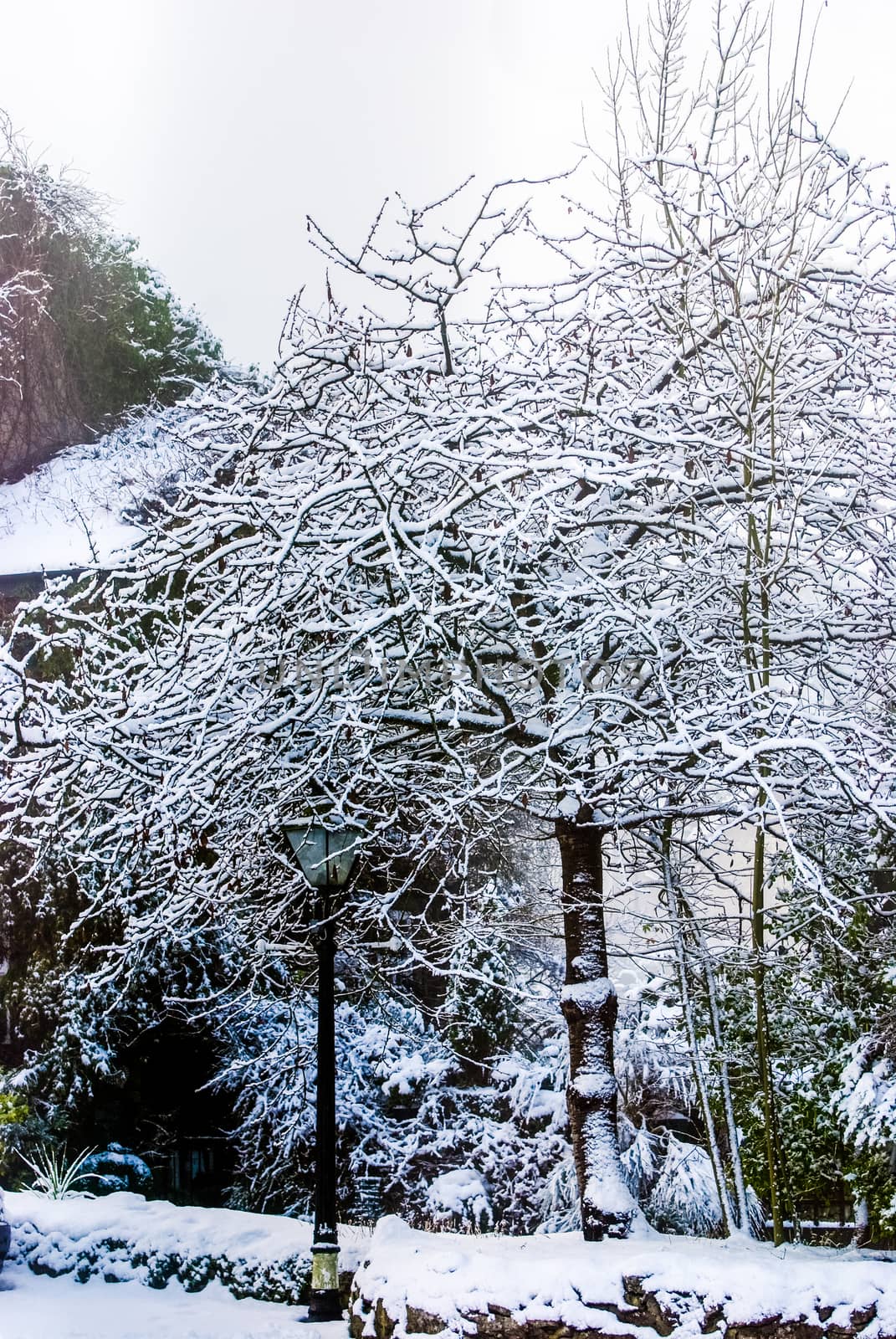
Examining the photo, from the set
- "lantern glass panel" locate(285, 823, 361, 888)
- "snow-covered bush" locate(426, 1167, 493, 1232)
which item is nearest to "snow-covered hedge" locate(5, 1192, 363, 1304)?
"lantern glass panel" locate(285, 823, 361, 888)

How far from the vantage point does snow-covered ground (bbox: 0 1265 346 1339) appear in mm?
6824

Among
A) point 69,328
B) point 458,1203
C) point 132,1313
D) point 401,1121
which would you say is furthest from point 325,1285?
point 69,328

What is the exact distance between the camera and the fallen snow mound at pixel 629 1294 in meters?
5.03

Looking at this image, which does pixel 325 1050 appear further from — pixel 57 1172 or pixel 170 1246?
pixel 57 1172

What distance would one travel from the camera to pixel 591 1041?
24.2 feet

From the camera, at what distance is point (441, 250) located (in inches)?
280

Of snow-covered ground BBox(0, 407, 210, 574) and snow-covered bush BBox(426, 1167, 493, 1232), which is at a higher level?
snow-covered ground BBox(0, 407, 210, 574)

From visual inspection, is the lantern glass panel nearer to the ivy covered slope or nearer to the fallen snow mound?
the fallen snow mound

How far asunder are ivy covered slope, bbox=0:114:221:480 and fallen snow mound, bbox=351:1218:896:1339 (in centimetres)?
1530

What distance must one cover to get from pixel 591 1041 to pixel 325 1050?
66.9 inches

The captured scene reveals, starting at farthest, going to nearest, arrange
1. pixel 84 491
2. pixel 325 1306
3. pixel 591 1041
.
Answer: pixel 84 491 < pixel 591 1041 < pixel 325 1306

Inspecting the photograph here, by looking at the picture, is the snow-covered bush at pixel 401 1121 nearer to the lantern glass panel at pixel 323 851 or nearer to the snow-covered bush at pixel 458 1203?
the snow-covered bush at pixel 458 1203

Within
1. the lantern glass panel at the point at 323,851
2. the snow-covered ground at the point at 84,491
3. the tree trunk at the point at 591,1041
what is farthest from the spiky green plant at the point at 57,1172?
the snow-covered ground at the point at 84,491

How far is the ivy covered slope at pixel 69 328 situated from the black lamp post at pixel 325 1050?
13.0 metres
